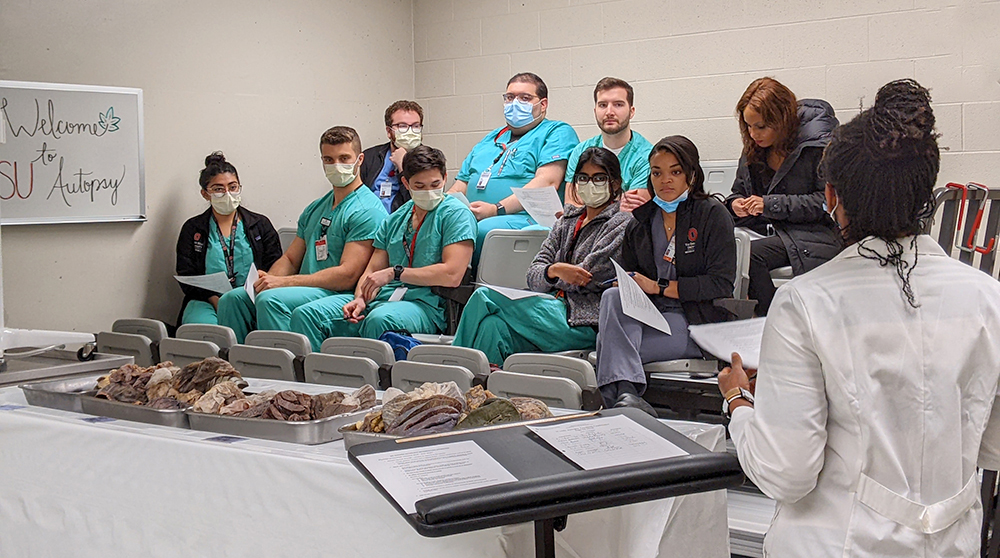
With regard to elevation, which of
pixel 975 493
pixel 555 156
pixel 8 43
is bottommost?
pixel 975 493

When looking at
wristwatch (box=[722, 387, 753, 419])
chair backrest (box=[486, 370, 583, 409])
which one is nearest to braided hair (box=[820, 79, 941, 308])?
wristwatch (box=[722, 387, 753, 419])

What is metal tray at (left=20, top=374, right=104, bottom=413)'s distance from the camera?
1.94 metres

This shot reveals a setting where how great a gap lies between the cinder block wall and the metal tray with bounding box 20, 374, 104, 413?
3.49 m

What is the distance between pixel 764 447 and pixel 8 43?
13.9 ft

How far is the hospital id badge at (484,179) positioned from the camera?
4902 millimetres

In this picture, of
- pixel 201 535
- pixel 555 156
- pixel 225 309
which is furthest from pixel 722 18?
pixel 201 535

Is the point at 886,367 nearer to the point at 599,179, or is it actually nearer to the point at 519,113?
the point at 599,179

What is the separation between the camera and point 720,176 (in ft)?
15.9

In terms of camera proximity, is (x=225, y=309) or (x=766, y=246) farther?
(x=225, y=309)

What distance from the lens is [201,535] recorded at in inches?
62.3

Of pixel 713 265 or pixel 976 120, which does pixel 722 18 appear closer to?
pixel 976 120

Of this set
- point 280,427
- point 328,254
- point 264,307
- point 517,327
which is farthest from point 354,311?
point 280,427

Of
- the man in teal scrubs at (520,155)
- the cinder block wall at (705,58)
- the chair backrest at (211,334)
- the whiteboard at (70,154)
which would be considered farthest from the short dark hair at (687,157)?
the whiteboard at (70,154)

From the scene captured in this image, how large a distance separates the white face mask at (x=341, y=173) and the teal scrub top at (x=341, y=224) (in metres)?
0.07
